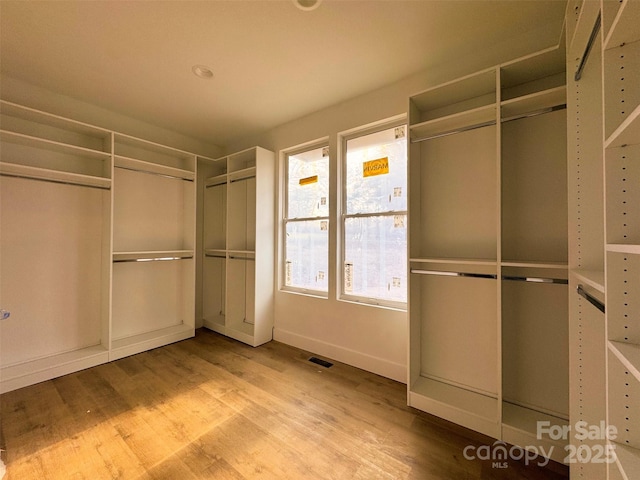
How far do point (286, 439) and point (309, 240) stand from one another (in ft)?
6.44

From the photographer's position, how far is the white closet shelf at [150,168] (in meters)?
2.91

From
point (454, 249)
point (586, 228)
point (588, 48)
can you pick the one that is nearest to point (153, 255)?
point (454, 249)

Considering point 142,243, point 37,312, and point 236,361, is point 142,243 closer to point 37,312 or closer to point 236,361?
point 37,312

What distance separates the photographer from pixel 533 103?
1679 millimetres

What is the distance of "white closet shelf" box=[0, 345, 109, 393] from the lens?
2.18 meters

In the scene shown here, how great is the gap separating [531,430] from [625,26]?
2.04 metres

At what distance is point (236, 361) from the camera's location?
2744 mm

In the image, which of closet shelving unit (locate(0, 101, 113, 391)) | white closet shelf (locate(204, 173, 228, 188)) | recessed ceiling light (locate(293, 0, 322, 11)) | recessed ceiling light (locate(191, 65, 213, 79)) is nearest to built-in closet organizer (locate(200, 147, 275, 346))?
white closet shelf (locate(204, 173, 228, 188))

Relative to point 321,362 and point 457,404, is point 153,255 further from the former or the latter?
point 457,404

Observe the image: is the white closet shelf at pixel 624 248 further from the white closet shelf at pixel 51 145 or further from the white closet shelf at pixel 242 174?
the white closet shelf at pixel 51 145

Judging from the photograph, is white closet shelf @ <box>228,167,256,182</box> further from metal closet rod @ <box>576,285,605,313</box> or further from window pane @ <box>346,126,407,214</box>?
metal closet rod @ <box>576,285,605,313</box>

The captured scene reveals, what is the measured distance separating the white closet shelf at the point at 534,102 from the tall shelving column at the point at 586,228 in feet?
0.84

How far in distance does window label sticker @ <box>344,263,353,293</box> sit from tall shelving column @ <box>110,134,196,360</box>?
2.14 meters

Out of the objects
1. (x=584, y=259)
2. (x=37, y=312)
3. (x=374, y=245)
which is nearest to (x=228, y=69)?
(x=374, y=245)
